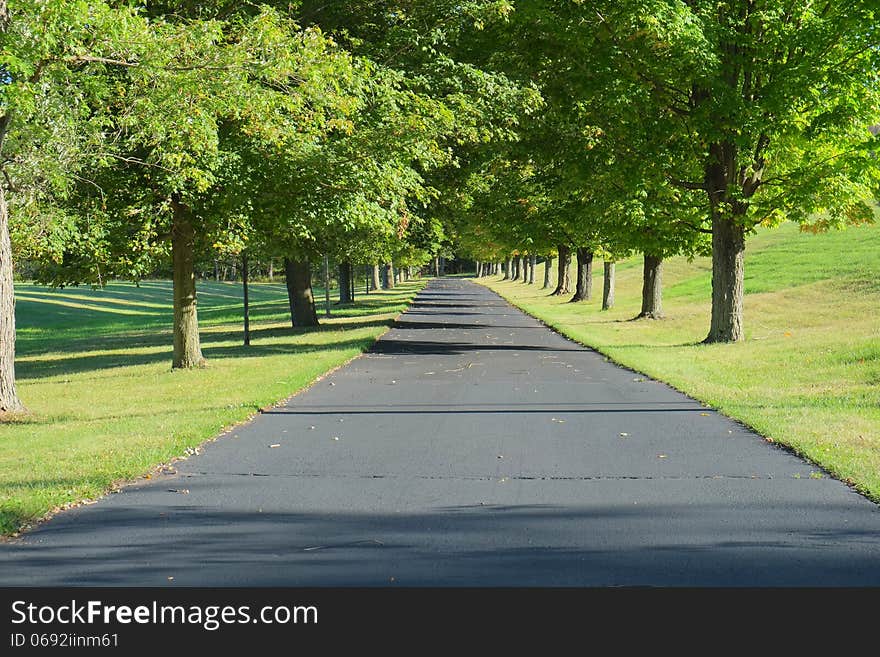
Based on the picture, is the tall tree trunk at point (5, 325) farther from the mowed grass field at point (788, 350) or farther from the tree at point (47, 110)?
the mowed grass field at point (788, 350)

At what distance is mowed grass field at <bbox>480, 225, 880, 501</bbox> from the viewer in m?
10.4

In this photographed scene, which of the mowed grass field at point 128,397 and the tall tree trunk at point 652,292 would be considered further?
the tall tree trunk at point 652,292

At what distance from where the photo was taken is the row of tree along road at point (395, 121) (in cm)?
1292

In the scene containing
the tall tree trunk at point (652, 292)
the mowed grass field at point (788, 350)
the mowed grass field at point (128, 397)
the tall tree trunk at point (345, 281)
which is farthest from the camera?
the tall tree trunk at point (345, 281)

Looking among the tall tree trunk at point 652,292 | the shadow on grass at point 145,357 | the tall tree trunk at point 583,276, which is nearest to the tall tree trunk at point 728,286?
the shadow on grass at point 145,357

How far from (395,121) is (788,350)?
9155mm

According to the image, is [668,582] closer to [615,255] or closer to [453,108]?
[453,108]

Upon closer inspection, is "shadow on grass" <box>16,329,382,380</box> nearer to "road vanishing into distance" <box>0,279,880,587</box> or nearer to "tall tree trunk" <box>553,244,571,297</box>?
"road vanishing into distance" <box>0,279,880,587</box>

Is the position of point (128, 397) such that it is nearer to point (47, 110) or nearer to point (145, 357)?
point (47, 110)

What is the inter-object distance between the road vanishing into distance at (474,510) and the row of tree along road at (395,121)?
477cm

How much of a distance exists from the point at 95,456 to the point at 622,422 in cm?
A: 579

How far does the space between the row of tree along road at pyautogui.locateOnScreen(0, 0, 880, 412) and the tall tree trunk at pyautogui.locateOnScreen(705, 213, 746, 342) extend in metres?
0.05

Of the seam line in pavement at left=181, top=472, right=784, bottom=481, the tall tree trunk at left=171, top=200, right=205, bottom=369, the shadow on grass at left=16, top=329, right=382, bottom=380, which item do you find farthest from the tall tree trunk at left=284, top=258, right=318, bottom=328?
the seam line in pavement at left=181, top=472, right=784, bottom=481

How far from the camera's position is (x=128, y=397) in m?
15.1
